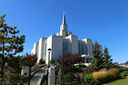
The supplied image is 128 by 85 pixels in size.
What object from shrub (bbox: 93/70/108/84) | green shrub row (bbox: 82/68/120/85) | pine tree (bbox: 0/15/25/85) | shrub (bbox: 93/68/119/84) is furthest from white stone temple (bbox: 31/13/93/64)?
pine tree (bbox: 0/15/25/85)

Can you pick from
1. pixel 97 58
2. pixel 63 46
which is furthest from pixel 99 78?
pixel 63 46

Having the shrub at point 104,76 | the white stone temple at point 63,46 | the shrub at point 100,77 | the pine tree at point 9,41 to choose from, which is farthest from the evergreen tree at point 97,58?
the white stone temple at point 63,46

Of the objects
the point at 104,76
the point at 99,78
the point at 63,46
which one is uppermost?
the point at 63,46

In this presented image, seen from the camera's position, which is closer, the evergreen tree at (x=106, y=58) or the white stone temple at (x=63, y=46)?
the evergreen tree at (x=106, y=58)

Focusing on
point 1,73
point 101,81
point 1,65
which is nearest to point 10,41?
point 1,65

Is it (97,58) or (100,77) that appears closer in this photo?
(100,77)

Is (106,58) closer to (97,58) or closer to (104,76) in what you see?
(97,58)

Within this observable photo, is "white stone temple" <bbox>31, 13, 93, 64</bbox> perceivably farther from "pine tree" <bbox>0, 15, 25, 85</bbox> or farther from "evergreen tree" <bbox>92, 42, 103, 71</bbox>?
"pine tree" <bbox>0, 15, 25, 85</bbox>

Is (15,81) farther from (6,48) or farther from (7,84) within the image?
(6,48)

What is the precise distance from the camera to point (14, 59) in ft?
20.5

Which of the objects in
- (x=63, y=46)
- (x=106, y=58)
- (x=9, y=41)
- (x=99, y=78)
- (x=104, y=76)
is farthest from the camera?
(x=63, y=46)

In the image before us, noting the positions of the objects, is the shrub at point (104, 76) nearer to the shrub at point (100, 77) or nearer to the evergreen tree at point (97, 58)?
the shrub at point (100, 77)

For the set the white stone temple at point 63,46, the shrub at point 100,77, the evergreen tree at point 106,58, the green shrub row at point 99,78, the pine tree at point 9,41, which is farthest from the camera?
the white stone temple at point 63,46

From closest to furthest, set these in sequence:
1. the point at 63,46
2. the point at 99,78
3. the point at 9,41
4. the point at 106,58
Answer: the point at 9,41 < the point at 99,78 < the point at 106,58 < the point at 63,46
